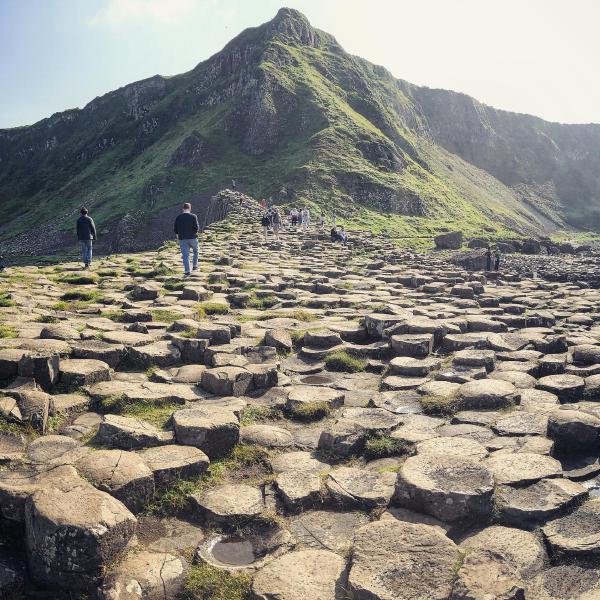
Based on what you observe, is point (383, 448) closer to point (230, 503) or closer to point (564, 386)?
point (230, 503)

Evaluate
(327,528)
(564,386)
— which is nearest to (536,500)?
(327,528)

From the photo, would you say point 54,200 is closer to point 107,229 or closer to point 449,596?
point 107,229

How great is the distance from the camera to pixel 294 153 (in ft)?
209

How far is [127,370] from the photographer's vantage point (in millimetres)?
7164

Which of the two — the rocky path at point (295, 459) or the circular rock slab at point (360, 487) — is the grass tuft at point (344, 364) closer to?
the rocky path at point (295, 459)

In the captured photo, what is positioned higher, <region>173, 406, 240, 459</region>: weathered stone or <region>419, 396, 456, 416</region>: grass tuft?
<region>173, 406, 240, 459</region>: weathered stone

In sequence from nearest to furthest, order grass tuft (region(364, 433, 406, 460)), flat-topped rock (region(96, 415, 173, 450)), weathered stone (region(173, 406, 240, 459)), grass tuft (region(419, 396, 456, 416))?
flat-topped rock (region(96, 415, 173, 450)) < weathered stone (region(173, 406, 240, 459)) < grass tuft (region(364, 433, 406, 460)) < grass tuft (region(419, 396, 456, 416))

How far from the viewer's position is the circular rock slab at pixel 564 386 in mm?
6797

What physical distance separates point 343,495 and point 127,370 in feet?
12.7

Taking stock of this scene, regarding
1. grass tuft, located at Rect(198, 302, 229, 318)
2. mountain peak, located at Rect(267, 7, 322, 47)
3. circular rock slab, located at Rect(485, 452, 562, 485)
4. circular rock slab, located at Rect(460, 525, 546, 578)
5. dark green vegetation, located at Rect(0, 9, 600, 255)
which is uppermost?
mountain peak, located at Rect(267, 7, 322, 47)

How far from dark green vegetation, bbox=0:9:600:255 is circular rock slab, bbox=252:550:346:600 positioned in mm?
42864

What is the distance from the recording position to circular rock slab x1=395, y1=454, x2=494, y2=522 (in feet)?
13.2

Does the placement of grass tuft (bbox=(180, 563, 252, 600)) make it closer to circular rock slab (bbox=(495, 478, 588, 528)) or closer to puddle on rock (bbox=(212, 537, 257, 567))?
puddle on rock (bbox=(212, 537, 257, 567))

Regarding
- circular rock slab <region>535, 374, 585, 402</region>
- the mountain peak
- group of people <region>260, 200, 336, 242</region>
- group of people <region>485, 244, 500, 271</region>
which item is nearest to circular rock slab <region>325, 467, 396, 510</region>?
circular rock slab <region>535, 374, 585, 402</region>
